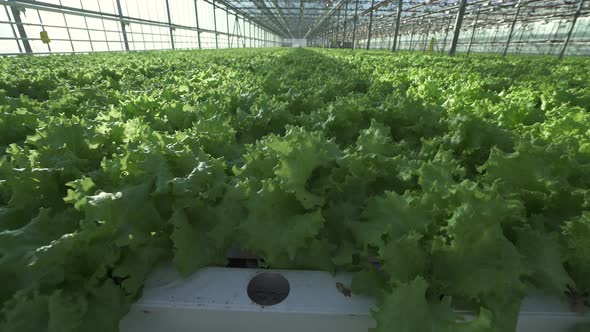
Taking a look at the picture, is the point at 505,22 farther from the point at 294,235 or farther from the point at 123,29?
the point at 294,235

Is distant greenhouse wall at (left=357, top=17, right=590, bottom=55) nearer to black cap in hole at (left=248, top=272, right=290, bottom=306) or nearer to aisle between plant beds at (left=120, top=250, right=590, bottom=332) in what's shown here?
aisle between plant beds at (left=120, top=250, right=590, bottom=332)

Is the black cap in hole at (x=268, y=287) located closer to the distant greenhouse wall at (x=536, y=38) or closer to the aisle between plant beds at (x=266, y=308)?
the aisle between plant beds at (x=266, y=308)

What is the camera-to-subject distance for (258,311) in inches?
61.0

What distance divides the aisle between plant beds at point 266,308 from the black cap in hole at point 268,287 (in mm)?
15

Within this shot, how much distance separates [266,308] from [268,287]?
0.22 m

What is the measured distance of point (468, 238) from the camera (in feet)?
4.61

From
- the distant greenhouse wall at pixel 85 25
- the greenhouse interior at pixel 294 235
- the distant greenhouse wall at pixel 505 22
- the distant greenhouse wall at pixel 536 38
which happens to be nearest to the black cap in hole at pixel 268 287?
the greenhouse interior at pixel 294 235

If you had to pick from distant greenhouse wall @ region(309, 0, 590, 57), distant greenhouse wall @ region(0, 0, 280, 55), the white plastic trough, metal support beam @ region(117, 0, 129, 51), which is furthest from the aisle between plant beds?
metal support beam @ region(117, 0, 129, 51)

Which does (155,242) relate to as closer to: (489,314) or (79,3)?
(489,314)

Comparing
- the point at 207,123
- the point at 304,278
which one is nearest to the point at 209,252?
the point at 304,278

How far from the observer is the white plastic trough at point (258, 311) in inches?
59.4

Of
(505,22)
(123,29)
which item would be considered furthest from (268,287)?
(505,22)

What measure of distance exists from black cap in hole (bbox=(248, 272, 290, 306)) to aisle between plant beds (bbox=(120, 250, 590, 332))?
2 cm

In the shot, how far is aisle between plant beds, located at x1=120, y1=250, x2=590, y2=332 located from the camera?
151 cm
